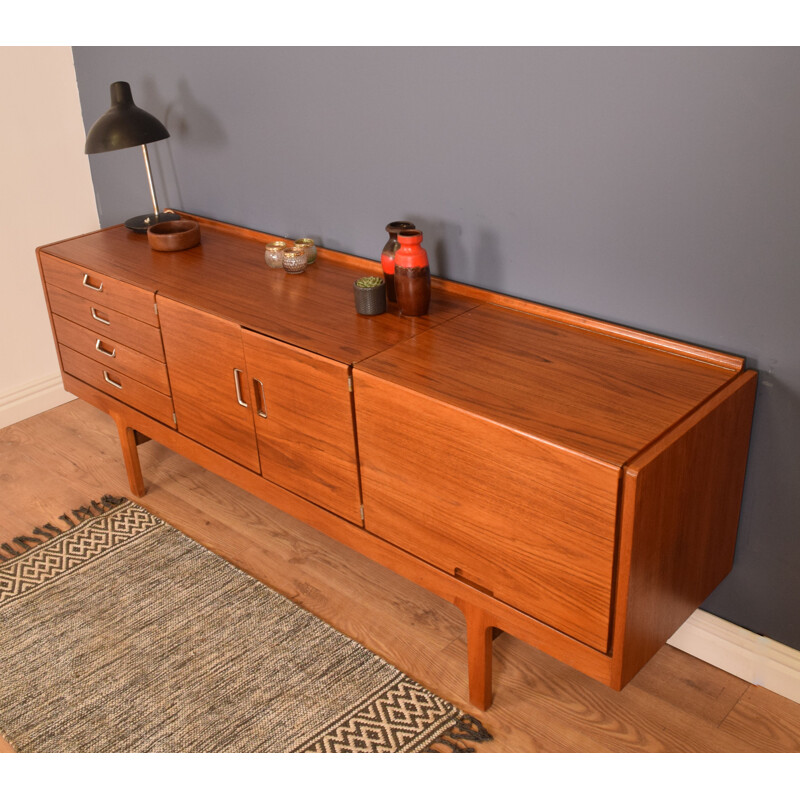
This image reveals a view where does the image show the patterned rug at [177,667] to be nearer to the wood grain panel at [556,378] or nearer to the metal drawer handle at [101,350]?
the metal drawer handle at [101,350]

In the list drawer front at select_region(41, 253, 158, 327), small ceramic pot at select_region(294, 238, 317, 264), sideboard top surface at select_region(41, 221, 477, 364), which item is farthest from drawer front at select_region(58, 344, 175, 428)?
small ceramic pot at select_region(294, 238, 317, 264)

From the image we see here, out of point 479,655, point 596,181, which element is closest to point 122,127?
point 596,181

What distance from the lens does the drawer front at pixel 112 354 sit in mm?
2482

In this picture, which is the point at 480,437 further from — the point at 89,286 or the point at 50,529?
the point at 50,529

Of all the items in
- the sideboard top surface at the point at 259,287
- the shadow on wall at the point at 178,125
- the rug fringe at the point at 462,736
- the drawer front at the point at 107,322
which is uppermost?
the shadow on wall at the point at 178,125

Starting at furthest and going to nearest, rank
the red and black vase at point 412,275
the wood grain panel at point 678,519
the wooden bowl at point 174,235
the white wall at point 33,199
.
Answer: the white wall at point 33,199 < the wooden bowl at point 174,235 < the red and black vase at point 412,275 < the wood grain panel at point 678,519

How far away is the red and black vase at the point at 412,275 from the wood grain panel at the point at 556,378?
9cm

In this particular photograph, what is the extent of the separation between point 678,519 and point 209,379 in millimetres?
1229

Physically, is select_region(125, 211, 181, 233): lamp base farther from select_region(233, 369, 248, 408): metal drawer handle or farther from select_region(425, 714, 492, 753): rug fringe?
select_region(425, 714, 492, 753): rug fringe

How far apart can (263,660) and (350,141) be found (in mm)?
1327

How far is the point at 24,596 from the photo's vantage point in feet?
7.81

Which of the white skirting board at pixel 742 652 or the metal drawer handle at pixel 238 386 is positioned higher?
the metal drawer handle at pixel 238 386

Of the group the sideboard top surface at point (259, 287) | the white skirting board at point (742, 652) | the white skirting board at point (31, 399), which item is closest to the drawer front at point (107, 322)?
the sideboard top surface at point (259, 287)
